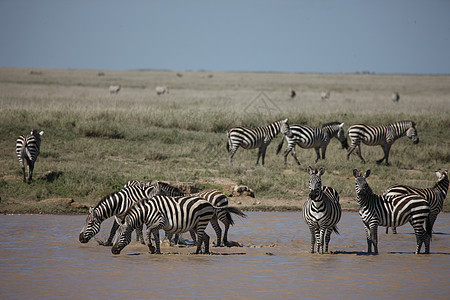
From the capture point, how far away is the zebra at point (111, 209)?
9688 mm

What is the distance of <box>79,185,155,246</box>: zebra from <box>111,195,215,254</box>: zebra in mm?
587

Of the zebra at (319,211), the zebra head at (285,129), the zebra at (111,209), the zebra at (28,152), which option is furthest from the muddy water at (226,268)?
the zebra head at (285,129)

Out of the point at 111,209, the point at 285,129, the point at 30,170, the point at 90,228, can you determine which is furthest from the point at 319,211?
the point at 285,129

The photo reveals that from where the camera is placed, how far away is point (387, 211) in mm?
9570

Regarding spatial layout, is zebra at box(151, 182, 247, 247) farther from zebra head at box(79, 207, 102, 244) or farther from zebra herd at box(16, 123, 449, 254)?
zebra head at box(79, 207, 102, 244)

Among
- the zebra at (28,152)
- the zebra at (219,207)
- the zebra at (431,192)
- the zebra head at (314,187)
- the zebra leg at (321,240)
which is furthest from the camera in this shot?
the zebra at (28,152)

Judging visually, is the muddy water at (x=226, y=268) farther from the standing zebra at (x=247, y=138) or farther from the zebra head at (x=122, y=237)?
the standing zebra at (x=247, y=138)

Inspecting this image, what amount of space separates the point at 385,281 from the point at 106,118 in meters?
16.7

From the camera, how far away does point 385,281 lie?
7855 millimetres

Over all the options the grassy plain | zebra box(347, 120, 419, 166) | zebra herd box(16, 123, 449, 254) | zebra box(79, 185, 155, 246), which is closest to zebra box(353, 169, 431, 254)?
zebra herd box(16, 123, 449, 254)

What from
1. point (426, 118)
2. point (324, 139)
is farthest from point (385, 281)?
point (426, 118)

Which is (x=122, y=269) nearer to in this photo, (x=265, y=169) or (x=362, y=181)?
(x=362, y=181)

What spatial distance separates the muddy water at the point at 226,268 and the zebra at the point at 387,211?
1.36ft

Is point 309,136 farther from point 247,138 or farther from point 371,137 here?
point 371,137
